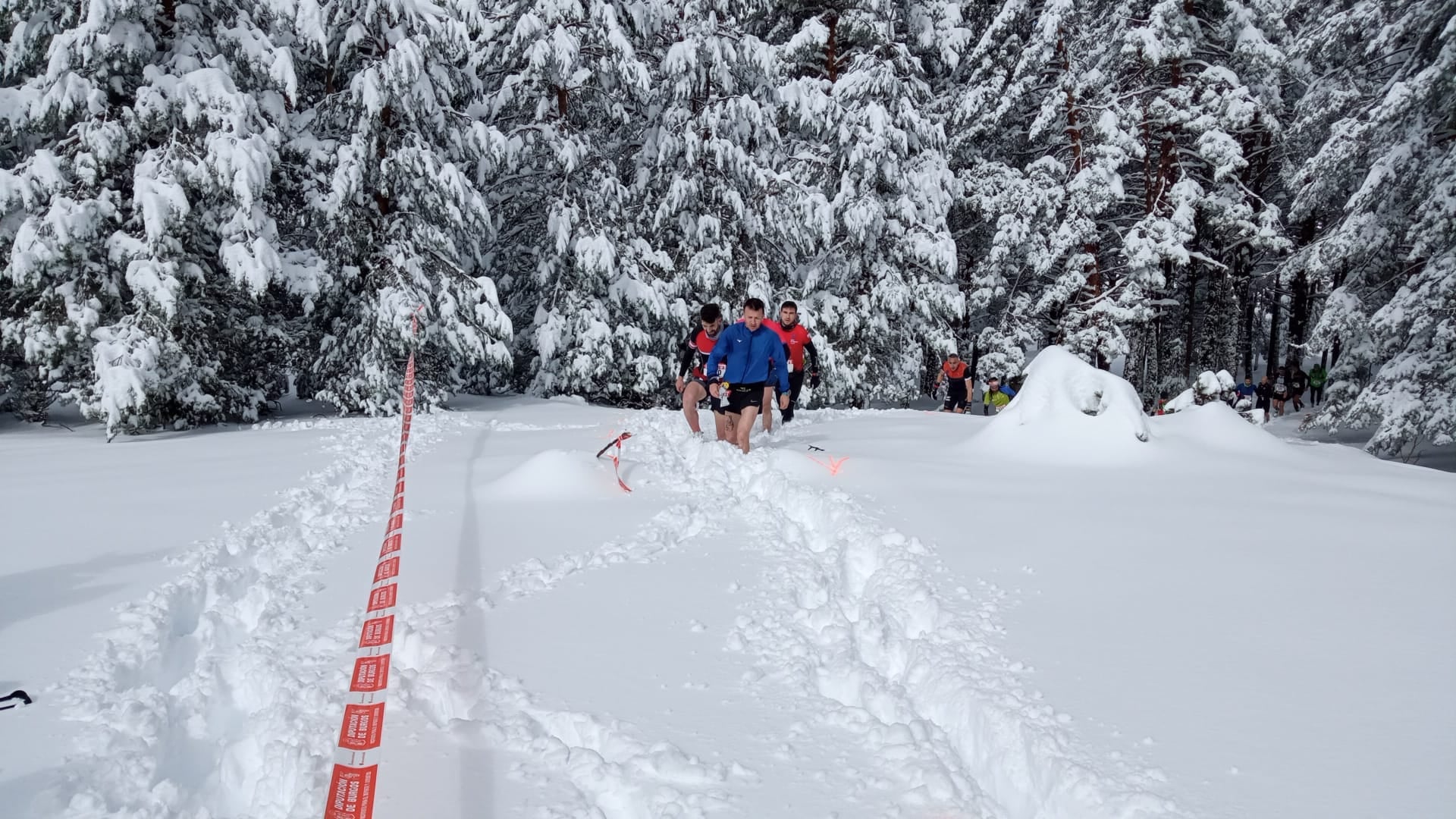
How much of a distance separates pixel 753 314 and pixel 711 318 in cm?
122

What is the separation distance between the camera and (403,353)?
1349cm

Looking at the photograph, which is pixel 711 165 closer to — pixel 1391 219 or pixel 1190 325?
pixel 1391 219

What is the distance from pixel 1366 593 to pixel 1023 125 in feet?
61.6

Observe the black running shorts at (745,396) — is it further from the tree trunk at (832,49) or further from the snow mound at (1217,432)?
the tree trunk at (832,49)

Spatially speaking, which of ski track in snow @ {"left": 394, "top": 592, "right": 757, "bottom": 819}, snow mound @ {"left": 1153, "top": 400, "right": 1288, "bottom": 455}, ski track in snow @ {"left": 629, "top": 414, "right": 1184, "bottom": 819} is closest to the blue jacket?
ski track in snow @ {"left": 629, "top": 414, "right": 1184, "bottom": 819}

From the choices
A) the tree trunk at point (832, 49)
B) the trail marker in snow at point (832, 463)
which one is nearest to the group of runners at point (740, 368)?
the trail marker in snow at point (832, 463)

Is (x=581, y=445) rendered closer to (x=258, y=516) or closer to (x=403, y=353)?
(x=258, y=516)

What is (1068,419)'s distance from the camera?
8742mm

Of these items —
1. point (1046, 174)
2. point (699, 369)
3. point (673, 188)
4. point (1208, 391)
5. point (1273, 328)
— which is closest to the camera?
point (699, 369)

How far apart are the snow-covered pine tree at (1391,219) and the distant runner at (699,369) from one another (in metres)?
8.41

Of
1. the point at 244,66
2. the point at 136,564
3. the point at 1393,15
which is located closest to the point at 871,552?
the point at 136,564

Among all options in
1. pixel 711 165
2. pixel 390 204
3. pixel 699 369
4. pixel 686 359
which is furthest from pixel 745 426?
pixel 711 165

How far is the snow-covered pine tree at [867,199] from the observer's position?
16484 millimetres

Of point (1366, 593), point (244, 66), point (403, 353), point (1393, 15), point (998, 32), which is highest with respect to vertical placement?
point (998, 32)
